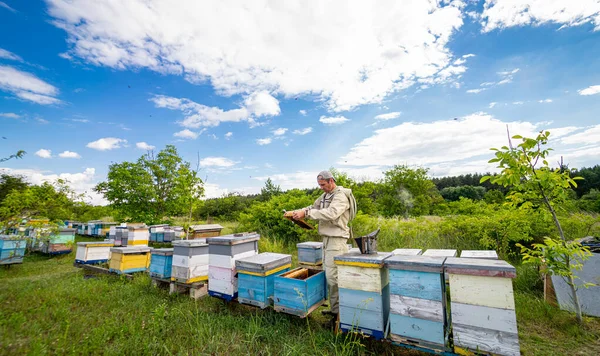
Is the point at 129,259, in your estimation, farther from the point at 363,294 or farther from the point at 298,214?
the point at 363,294

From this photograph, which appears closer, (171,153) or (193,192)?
(193,192)

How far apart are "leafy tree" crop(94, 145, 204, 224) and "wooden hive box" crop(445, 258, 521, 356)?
45.0 ft

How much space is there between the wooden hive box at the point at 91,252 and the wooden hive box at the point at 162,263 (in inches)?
148

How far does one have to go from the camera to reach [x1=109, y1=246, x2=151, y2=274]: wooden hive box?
6.21m

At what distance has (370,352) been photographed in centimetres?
318

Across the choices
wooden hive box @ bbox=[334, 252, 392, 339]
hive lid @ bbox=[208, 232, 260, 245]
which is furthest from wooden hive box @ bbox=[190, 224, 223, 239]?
wooden hive box @ bbox=[334, 252, 392, 339]

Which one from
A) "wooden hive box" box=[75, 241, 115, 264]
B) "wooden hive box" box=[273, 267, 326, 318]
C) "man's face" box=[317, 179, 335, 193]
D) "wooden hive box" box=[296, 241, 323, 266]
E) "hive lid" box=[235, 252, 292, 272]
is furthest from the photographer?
"wooden hive box" box=[75, 241, 115, 264]

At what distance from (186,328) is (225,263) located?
0.99 meters

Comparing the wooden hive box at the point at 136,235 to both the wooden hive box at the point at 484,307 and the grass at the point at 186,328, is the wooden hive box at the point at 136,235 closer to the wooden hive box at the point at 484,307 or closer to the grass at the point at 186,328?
the grass at the point at 186,328

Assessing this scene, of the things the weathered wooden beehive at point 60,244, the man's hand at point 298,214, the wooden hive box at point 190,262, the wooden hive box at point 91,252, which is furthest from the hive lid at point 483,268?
the weathered wooden beehive at point 60,244

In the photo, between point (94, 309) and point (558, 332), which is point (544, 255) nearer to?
point (558, 332)

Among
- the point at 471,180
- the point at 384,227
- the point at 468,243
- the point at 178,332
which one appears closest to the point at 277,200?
the point at 384,227

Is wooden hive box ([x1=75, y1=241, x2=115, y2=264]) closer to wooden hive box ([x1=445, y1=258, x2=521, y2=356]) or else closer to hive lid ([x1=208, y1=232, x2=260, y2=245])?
hive lid ([x1=208, y1=232, x2=260, y2=245])

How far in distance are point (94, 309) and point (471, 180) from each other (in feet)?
267
